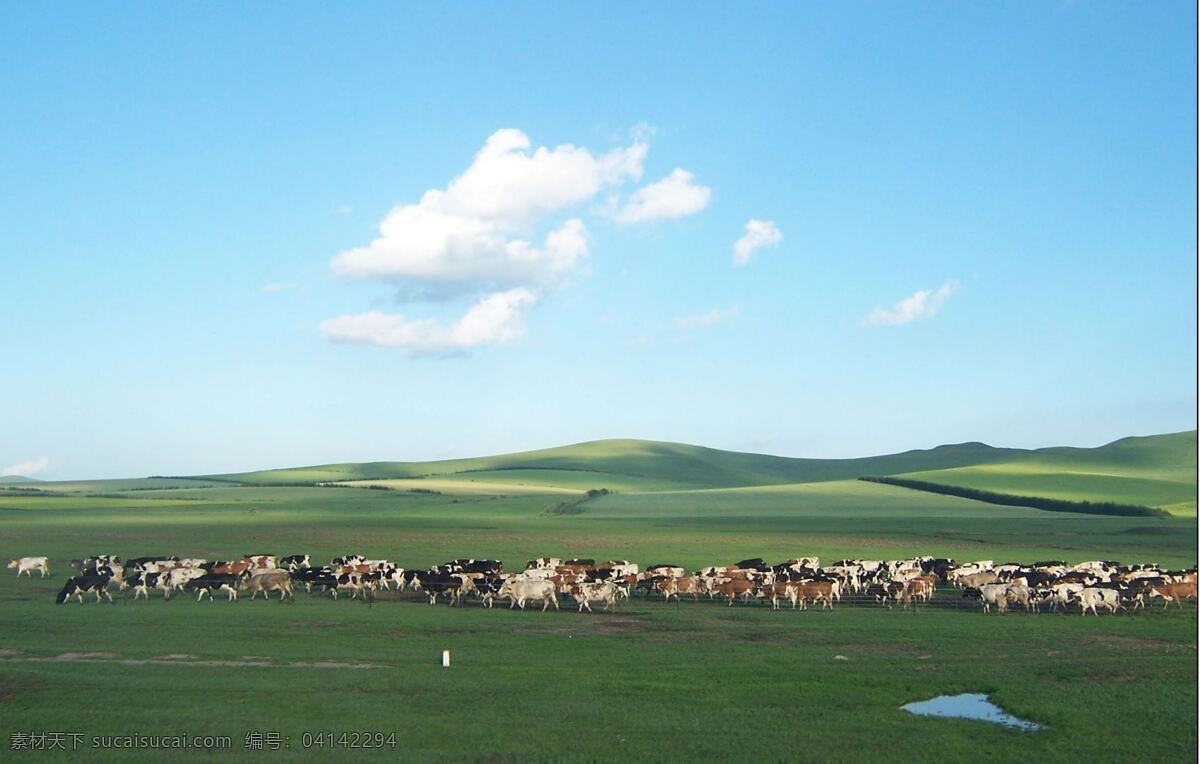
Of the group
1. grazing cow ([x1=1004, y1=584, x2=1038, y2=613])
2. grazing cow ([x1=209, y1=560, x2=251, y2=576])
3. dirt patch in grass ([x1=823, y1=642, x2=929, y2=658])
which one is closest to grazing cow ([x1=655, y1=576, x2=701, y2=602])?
grazing cow ([x1=1004, y1=584, x2=1038, y2=613])

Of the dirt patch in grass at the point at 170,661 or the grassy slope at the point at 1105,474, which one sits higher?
the grassy slope at the point at 1105,474

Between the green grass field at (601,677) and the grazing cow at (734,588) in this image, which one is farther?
the grazing cow at (734,588)

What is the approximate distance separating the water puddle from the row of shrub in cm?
8256

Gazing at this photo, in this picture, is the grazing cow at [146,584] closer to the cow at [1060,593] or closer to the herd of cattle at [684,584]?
the herd of cattle at [684,584]

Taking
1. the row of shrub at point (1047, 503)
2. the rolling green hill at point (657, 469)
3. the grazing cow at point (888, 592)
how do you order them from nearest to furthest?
1. the grazing cow at point (888, 592)
2. the row of shrub at point (1047, 503)
3. the rolling green hill at point (657, 469)

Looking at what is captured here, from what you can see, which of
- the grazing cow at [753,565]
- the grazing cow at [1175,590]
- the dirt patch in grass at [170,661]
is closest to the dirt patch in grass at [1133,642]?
the grazing cow at [1175,590]

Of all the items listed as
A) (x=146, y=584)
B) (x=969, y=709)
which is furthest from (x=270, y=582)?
(x=969, y=709)

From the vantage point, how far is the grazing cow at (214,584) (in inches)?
1246

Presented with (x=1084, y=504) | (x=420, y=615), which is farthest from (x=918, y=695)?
(x=1084, y=504)

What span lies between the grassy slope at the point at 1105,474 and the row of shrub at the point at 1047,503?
273cm

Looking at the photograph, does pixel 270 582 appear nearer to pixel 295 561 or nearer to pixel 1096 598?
pixel 295 561

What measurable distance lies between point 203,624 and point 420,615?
586 cm

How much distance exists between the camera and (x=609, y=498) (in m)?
107

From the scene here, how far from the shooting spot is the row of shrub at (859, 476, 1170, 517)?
91.7 m
